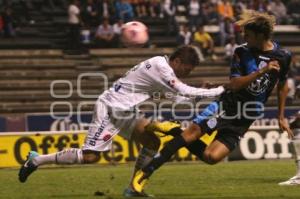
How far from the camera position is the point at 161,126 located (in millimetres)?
11055

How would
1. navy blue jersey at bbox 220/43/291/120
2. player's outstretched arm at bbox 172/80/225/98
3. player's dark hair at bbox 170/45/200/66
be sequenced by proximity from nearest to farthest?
player's outstretched arm at bbox 172/80/225/98, player's dark hair at bbox 170/45/200/66, navy blue jersey at bbox 220/43/291/120

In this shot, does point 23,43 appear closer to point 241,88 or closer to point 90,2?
point 90,2

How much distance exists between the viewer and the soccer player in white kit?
1103 cm

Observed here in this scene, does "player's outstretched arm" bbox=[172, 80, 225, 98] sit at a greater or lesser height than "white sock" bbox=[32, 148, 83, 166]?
greater

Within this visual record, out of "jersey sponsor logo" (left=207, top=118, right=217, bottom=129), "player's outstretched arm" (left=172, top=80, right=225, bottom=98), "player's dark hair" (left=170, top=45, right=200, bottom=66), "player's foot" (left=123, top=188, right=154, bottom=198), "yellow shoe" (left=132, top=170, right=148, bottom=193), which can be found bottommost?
"player's foot" (left=123, top=188, right=154, bottom=198)

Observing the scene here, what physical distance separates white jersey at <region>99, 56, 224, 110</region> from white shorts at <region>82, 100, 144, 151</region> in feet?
0.31

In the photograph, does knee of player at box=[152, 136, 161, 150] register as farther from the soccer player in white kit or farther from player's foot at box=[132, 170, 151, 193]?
player's foot at box=[132, 170, 151, 193]

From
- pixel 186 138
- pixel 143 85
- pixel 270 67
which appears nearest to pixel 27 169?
pixel 143 85

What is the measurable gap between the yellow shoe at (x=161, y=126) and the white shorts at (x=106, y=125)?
0.22 metres

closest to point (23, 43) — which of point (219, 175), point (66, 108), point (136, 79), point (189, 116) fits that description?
point (66, 108)

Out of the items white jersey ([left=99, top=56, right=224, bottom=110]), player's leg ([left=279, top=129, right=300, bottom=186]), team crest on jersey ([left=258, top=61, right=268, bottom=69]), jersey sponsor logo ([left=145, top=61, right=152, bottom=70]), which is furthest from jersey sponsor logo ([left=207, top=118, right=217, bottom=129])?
player's leg ([left=279, top=129, right=300, bottom=186])

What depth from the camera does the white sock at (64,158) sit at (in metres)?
A: 11.3

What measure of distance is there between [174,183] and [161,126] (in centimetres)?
270

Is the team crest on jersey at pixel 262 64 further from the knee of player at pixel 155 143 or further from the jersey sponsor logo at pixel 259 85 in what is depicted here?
the knee of player at pixel 155 143
